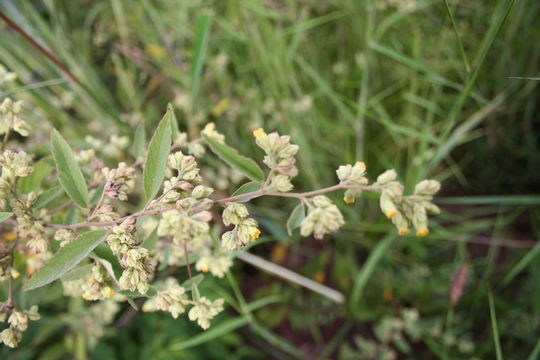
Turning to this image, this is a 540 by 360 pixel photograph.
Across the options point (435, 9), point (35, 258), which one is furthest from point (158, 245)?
point (435, 9)

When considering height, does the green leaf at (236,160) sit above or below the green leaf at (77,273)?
above

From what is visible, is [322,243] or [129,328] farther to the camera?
[322,243]

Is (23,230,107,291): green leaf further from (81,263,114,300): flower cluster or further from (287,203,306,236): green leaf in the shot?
(287,203,306,236): green leaf

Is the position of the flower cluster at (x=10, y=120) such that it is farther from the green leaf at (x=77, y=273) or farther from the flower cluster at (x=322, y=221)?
the flower cluster at (x=322, y=221)

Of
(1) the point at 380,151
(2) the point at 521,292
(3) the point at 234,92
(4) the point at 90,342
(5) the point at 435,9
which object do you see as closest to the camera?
(4) the point at 90,342

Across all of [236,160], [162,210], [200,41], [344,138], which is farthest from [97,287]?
[344,138]

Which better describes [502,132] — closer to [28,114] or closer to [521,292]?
[521,292]

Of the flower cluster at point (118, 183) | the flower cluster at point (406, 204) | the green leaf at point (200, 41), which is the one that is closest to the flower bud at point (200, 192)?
the flower cluster at point (118, 183)
